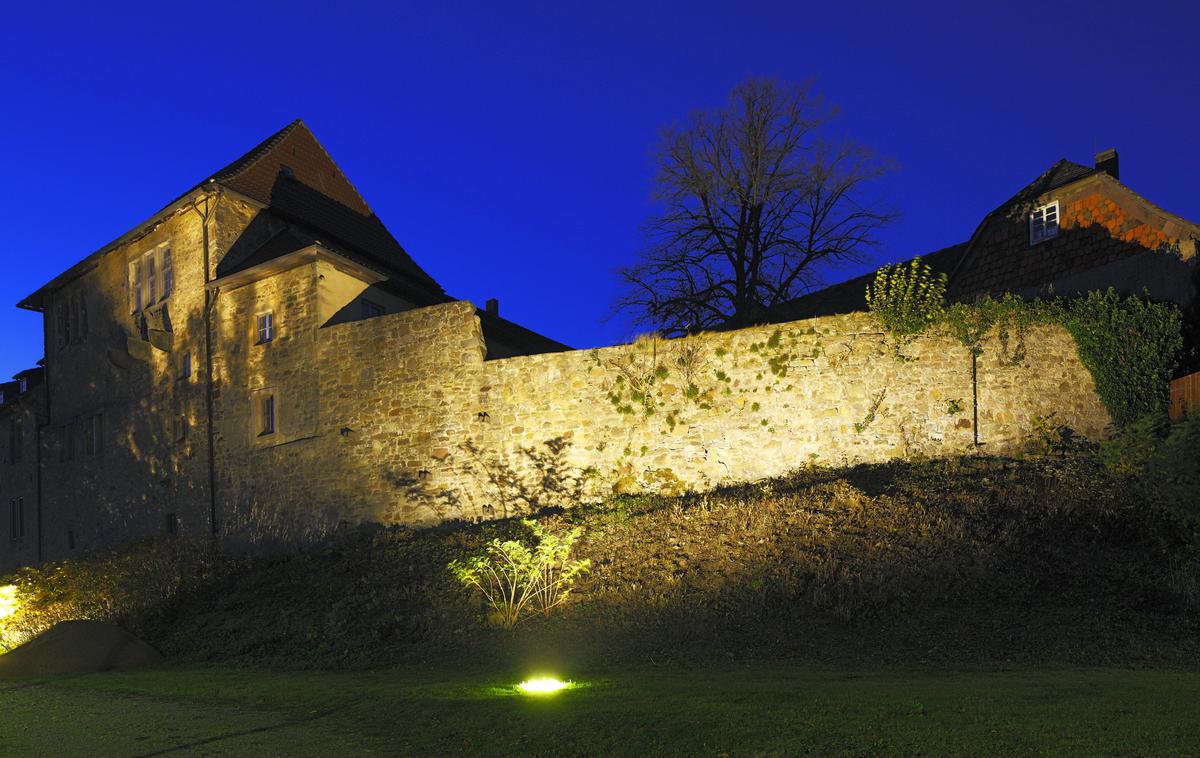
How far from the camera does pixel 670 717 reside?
8414mm

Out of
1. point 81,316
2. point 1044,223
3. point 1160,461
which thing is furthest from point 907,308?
point 81,316

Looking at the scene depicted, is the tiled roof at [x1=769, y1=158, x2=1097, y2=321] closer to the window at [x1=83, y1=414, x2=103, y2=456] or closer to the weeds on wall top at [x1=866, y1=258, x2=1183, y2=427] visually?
the weeds on wall top at [x1=866, y1=258, x2=1183, y2=427]

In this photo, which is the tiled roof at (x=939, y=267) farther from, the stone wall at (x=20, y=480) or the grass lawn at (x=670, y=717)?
the stone wall at (x=20, y=480)

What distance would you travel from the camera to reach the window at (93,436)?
2897 centimetres

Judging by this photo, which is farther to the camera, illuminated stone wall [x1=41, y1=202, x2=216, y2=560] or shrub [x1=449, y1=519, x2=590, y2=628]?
illuminated stone wall [x1=41, y1=202, x2=216, y2=560]

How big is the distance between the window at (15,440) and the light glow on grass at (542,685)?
29.5 meters

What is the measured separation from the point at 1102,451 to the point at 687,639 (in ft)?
24.4

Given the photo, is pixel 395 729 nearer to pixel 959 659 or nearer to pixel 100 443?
pixel 959 659

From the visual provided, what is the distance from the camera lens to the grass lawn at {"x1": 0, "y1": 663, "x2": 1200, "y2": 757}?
7.47 metres

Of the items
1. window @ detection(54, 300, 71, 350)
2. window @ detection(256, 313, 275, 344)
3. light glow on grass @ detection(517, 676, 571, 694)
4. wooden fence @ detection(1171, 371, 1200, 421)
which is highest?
window @ detection(54, 300, 71, 350)

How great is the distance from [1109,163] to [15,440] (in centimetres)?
3347

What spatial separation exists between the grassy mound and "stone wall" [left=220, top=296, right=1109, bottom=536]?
889mm

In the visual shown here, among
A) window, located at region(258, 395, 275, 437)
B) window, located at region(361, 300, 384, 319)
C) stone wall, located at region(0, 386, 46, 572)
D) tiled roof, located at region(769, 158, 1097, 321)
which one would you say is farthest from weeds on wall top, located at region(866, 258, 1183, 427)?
stone wall, located at region(0, 386, 46, 572)

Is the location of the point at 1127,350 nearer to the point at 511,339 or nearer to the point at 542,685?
the point at 542,685
